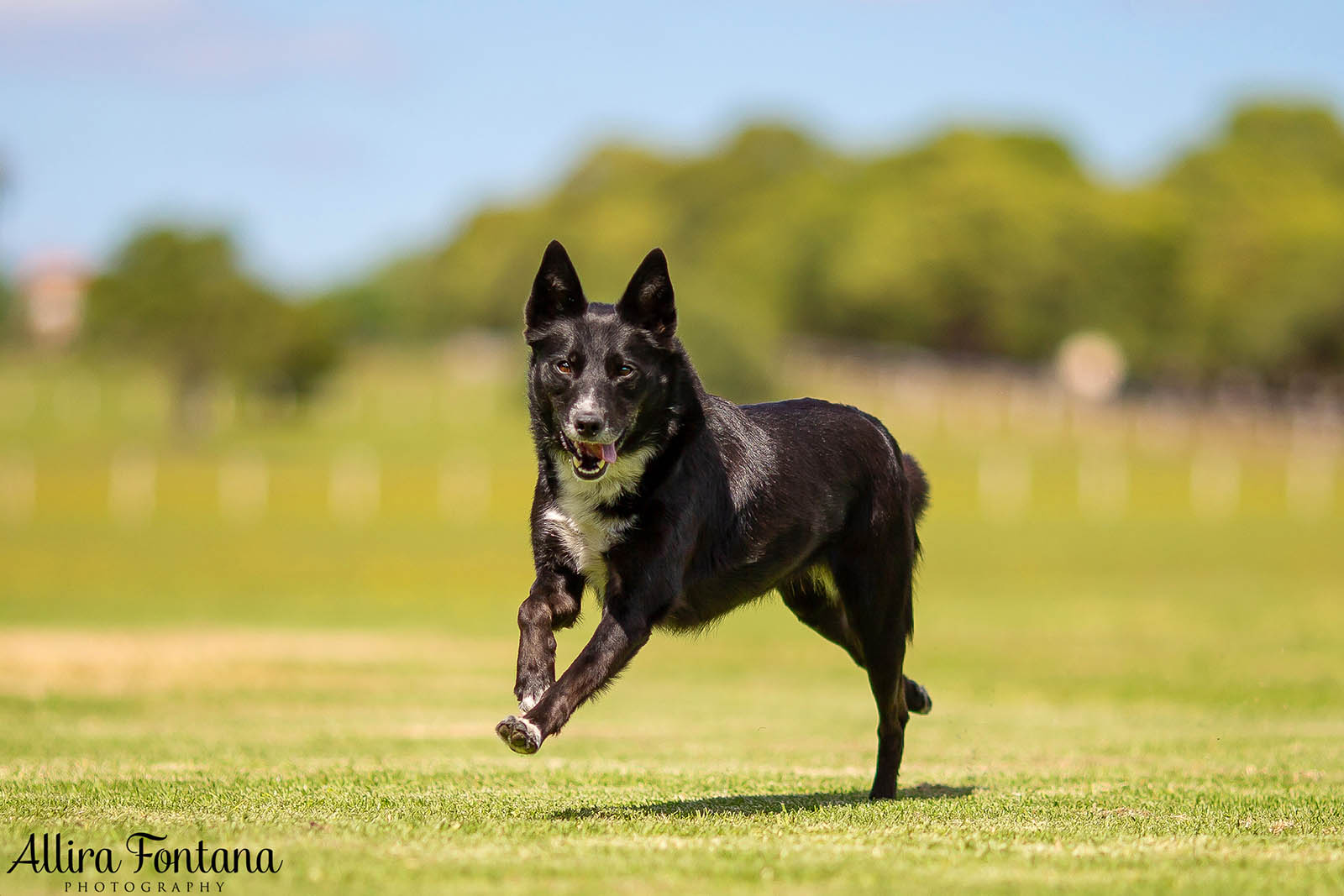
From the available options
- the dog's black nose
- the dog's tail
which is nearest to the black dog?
the dog's black nose

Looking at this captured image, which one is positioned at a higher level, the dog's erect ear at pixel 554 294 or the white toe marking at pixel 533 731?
the dog's erect ear at pixel 554 294

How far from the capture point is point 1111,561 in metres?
38.4

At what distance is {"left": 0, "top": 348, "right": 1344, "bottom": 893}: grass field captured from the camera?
6.17 m

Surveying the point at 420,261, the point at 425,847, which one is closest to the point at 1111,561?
the point at 425,847

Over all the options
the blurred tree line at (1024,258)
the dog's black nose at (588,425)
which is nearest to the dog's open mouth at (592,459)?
the dog's black nose at (588,425)

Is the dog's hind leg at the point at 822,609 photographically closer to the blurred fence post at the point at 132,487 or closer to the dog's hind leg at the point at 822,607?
the dog's hind leg at the point at 822,607

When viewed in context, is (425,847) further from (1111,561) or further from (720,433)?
(1111,561)

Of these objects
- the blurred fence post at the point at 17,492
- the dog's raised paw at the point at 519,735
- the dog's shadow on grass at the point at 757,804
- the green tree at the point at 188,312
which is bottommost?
the blurred fence post at the point at 17,492

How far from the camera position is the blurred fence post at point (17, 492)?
44.4 metres

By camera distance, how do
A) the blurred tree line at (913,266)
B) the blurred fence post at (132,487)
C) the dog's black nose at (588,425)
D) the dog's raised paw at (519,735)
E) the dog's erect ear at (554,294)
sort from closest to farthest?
1. the dog's raised paw at (519,735)
2. the dog's black nose at (588,425)
3. the dog's erect ear at (554,294)
4. the blurred fence post at (132,487)
5. the blurred tree line at (913,266)

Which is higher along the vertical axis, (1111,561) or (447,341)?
(447,341)

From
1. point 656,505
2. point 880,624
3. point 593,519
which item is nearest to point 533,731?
point 593,519

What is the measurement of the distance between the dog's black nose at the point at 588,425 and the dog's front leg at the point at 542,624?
2.07ft

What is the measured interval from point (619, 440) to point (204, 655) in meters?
15.1
